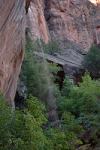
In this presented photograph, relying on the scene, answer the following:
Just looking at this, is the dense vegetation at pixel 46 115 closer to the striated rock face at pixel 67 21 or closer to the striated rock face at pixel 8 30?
the striated rock face at pixel 8 30

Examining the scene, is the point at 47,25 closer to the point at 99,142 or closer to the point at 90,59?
the point at 90,59

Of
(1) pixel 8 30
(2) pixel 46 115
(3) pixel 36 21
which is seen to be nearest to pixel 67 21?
(3) pixel 36 21

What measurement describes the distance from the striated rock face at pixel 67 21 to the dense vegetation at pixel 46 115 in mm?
10372

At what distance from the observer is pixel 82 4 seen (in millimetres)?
53500

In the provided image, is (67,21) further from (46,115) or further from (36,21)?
(46,115)

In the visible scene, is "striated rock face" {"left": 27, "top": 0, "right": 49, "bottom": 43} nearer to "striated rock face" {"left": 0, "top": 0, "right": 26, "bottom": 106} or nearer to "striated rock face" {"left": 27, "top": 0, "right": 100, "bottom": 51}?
"striated rock face" {"left": 27, "top": 0, "right": 100, "bottom": 51}

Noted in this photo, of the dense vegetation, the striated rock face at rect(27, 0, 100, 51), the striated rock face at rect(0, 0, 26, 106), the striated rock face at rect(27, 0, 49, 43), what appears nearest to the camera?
the dense vegetation

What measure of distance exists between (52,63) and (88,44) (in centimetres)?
2753

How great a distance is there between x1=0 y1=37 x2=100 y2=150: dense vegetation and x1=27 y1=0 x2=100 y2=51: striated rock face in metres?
10.4

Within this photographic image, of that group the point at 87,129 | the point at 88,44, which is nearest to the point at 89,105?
the point at 87,129

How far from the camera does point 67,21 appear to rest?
47.4 meters

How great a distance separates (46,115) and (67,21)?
4358 centimetres

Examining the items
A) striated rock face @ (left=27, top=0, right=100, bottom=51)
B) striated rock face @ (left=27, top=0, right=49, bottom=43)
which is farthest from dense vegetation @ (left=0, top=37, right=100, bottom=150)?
striated rock face @ (left=27, top=0, right=100, bottom=51)

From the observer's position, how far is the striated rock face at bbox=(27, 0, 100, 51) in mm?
39312
